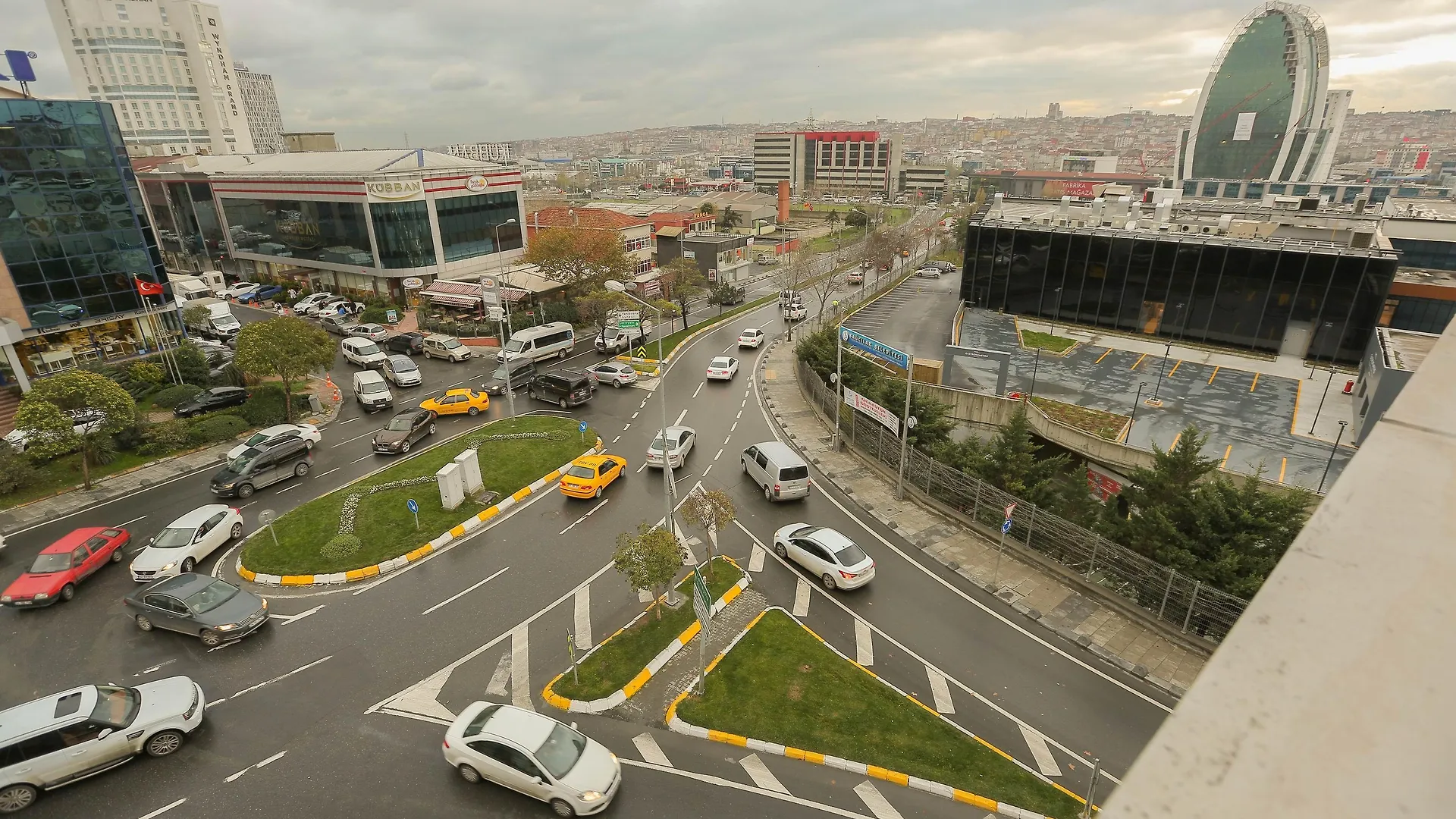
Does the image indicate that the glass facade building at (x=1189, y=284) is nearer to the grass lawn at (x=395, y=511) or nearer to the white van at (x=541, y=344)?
the white van at (x=541, y=344)

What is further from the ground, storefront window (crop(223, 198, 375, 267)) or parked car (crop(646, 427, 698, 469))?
storefront window (crop(223, 198, 375, 267))

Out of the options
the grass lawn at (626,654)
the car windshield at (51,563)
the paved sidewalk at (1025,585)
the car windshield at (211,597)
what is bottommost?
the paved sidewalk at (1025,585)

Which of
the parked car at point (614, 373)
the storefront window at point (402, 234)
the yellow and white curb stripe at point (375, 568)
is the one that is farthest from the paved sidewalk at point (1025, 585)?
the storefront window at point (402, 234)

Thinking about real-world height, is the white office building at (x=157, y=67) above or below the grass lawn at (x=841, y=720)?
above

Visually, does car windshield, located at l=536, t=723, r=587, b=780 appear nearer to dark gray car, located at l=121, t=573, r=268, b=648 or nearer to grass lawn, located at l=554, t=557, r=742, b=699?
grass lawn, located at l=554, t=557, r=742, b=699

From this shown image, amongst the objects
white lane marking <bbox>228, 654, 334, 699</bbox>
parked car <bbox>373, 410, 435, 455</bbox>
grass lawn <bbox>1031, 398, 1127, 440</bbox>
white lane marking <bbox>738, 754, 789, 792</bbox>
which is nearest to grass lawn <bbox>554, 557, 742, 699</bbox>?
white lane marking <bbox>738, 754, 789, 792</bbox>

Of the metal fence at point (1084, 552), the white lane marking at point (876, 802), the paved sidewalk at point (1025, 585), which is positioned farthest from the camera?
the metal fence at point (1084, 552)
